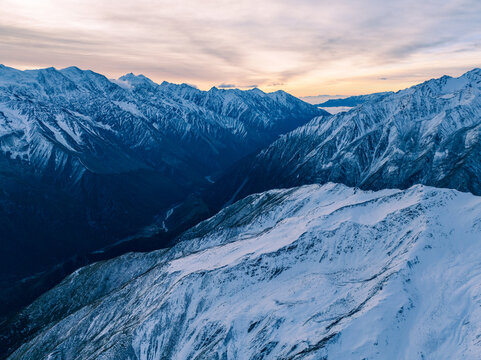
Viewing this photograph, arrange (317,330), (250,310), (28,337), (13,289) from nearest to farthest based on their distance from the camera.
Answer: (317,330)
(250,310)
(28,337)
(13,289)

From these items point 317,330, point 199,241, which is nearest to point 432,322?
point 317,330

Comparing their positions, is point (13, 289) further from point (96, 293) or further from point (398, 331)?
point (398, 331)

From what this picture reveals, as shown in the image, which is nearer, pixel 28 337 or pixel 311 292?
pixel 311 292

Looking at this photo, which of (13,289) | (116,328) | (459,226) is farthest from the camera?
(13,289)

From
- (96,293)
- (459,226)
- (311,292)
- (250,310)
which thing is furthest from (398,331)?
(96,293)

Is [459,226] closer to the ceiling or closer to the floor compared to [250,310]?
closer to the ceiling

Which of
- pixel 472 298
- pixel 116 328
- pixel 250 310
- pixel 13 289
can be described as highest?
pixel 472 298
